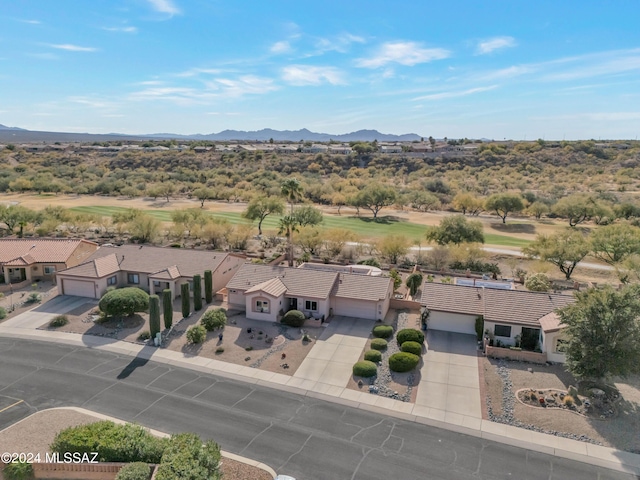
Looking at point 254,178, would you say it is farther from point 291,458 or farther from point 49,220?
point 291,458

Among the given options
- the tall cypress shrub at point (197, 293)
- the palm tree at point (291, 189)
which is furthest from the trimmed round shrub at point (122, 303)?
the palm tree at point (291, 189)

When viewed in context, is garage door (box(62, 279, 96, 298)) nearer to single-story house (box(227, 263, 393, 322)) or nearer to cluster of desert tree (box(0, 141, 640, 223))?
single-story house (box(227, 263, 393, 322))

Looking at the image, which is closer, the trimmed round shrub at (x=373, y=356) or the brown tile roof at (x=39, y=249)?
the trimmed round shrub at (x=373, y=356)

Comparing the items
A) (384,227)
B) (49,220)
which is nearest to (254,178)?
(384,227)

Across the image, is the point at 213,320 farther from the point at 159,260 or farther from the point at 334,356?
the point at 159,260

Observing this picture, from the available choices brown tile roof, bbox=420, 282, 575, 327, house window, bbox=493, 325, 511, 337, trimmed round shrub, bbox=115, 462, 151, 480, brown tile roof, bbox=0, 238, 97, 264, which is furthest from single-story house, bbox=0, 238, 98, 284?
house window, bbox=493, 325, 511, 337

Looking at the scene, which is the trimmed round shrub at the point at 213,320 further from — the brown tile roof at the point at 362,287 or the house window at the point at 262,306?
the brown tile roof at the point at 362,287

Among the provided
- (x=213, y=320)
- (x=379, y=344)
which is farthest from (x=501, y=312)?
(x=213, y=320)
